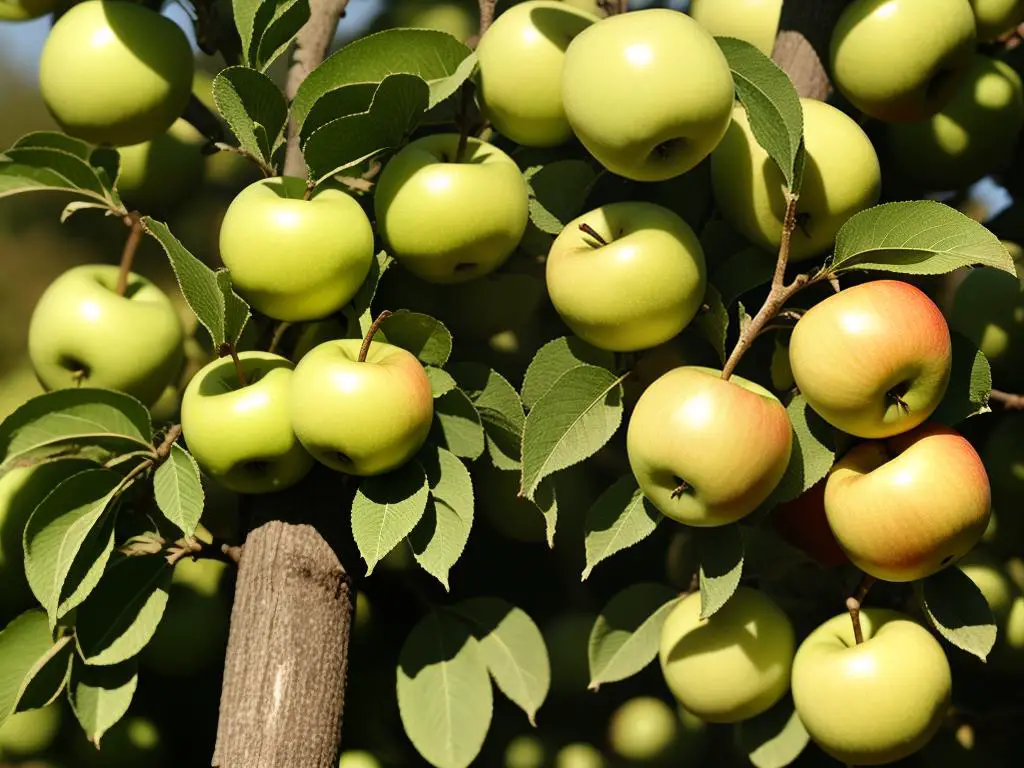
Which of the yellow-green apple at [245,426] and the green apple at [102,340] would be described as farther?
the green apple at [102,340]

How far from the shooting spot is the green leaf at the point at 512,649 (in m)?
0.83

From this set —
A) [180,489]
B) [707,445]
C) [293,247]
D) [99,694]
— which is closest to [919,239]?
[707,445]

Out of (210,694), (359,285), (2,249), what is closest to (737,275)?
(359,285)

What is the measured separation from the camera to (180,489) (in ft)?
2.38

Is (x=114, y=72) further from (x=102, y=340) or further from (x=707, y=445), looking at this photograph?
(x=707, y=445)

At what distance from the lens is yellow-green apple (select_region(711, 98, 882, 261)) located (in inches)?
29.2

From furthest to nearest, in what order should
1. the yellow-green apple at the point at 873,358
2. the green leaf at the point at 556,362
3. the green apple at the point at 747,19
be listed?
the green apple at the point at 747,19
the green leaf at the point at 556,362
the yellow-green apple at the point at 873,358

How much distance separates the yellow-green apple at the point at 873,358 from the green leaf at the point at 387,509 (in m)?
0.26

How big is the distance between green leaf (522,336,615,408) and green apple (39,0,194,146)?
374 millimetres

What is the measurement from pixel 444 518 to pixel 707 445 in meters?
0.19

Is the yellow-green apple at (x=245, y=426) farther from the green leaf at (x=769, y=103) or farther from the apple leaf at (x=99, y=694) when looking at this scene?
the green leaf at (x=769, y=103)

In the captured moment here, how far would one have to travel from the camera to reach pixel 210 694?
879mm

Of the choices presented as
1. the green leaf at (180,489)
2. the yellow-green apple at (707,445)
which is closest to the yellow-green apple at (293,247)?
the green leaf at (180,489)

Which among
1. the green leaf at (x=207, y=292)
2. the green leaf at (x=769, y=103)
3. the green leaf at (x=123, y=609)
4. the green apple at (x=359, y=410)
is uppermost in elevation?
the green leaf at (x=769, y=103)
